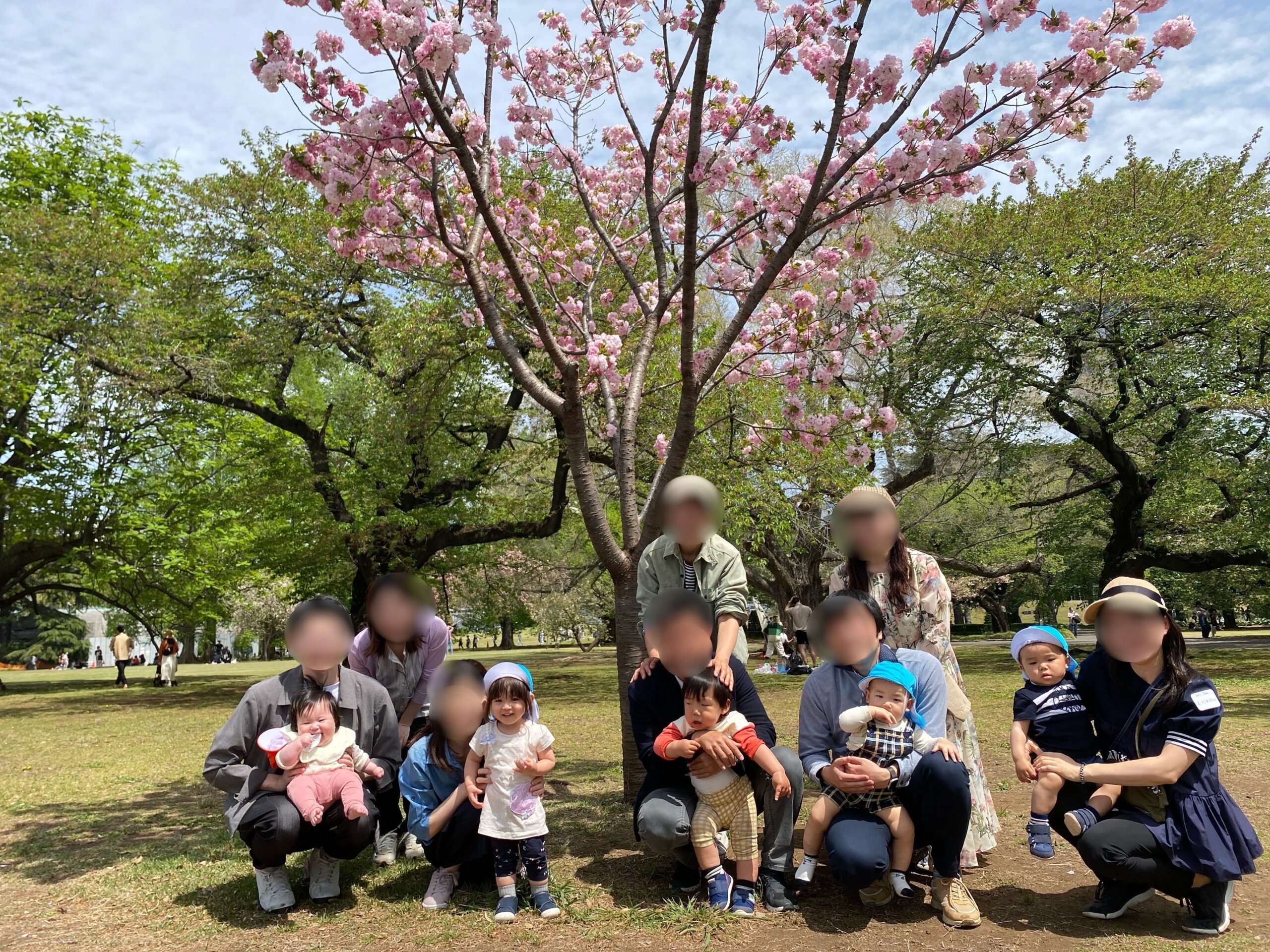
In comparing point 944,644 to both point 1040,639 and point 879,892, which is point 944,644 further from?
point 879,892

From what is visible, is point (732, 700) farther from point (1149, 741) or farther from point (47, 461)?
point (47, 461)

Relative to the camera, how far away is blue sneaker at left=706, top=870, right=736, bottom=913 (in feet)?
10.3

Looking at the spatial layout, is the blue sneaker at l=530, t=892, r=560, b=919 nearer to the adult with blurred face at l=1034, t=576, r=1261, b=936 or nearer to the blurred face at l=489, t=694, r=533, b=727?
the blurred face at l=489, t=694, r=533, b=727

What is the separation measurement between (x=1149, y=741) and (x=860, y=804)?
1.02 m

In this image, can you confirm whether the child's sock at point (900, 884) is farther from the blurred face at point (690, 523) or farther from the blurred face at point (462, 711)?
the blurred face at point (462, 711)

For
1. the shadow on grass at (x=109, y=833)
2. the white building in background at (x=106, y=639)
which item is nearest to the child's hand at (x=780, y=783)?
the shadow on grass at (x=109, y=833)

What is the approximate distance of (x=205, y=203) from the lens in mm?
13781

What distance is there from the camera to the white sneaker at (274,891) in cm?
334

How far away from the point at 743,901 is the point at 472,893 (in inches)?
45.1

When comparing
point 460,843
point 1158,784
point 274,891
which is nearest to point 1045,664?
point 1158,784

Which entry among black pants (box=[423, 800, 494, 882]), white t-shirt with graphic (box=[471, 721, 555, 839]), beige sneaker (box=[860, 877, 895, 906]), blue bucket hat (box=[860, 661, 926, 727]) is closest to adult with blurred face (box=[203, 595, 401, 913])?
black pants (box=[423, 800, 494, 882])

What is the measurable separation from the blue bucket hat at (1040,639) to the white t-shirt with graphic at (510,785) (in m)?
1.88

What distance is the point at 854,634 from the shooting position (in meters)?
3.22

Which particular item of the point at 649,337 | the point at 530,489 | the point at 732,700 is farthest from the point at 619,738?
the point at 530,489
